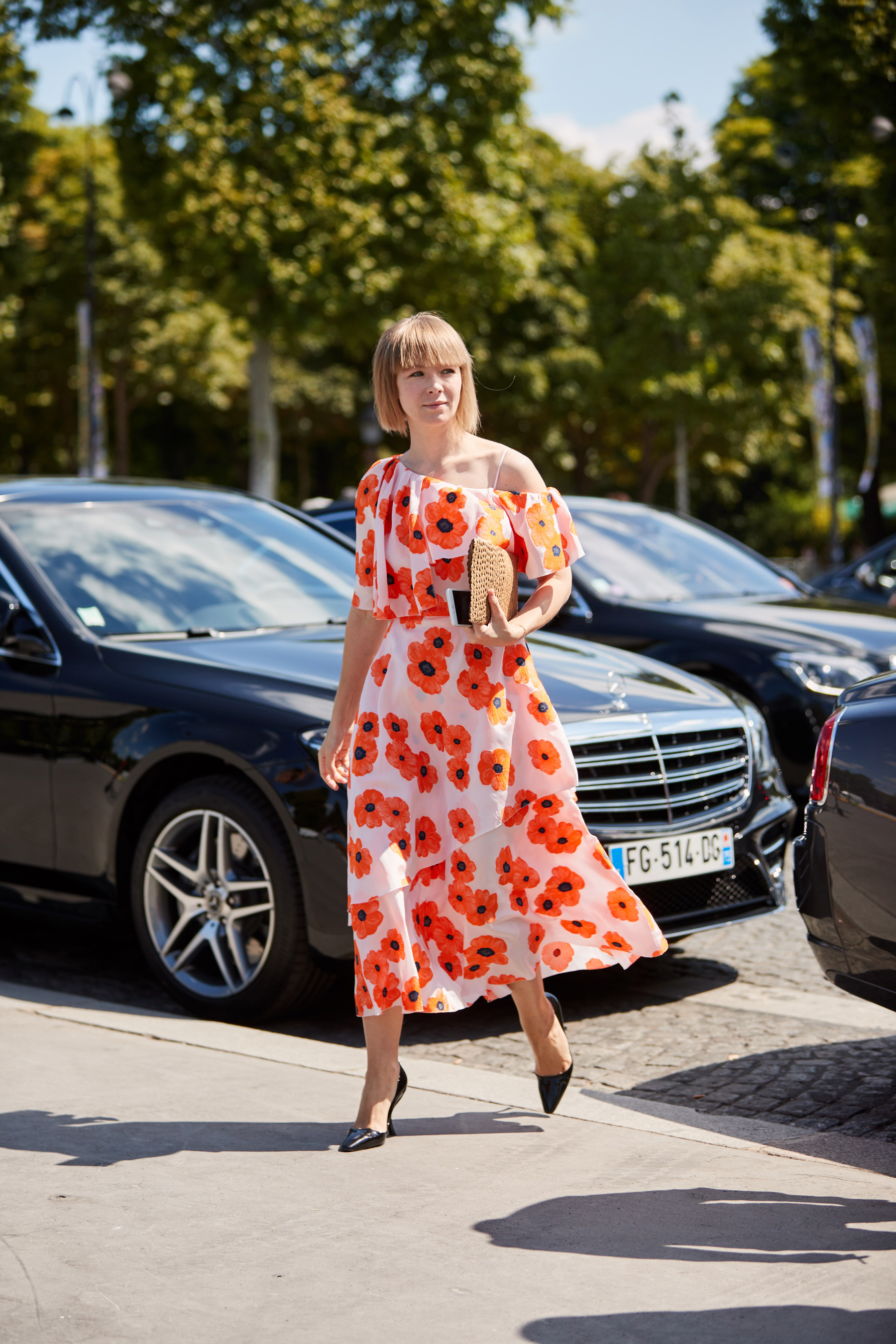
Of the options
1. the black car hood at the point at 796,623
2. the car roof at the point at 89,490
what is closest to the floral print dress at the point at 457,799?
the car roof at the point at 89,490

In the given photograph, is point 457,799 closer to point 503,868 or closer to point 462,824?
point 462,824

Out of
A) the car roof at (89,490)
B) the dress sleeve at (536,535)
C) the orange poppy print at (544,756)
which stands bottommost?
the orange poppy print at (544,756)

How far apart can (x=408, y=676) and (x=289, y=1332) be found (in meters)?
1.50

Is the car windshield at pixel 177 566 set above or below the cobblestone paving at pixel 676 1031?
above

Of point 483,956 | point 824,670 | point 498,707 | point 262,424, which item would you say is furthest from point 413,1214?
point 262,424

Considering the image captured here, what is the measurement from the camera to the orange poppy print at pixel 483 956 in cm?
382

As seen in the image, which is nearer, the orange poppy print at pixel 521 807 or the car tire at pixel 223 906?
the orange poppy print at pixel 521 807

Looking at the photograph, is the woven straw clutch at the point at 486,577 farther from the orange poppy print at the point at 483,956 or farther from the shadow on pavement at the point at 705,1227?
the shadow on pavement at the point at 705,1227

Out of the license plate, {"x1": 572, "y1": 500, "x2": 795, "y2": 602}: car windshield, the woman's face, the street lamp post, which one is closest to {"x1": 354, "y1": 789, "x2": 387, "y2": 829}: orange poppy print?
the woman's face

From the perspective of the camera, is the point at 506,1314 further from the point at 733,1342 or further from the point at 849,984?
the point at 849,984

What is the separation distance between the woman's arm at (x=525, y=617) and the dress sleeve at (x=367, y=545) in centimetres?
31

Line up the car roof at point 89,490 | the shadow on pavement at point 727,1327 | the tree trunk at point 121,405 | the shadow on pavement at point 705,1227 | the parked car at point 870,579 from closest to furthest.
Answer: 1. the shadow on pavement at point 727,1327
2. the shadow on pavement at point 705,1227
3. the car roof at point 89,490
4. the parked car at point 870,579
5. the tree trunk at point 121,405

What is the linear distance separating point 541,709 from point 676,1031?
1529 mm

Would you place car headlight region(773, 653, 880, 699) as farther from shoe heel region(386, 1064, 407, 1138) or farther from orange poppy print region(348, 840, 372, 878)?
orange poppy print region(348, 840, 372, 878)
